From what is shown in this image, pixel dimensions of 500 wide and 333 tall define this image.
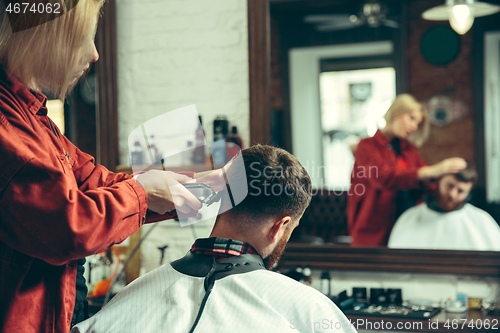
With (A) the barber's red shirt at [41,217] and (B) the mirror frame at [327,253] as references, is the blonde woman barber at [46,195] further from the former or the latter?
(B) the mirror frame at [327,253]

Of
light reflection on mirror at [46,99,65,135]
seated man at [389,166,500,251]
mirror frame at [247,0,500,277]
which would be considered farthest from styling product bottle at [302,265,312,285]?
light reflection on mirror at [46,99,65,135]

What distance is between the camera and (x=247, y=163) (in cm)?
124

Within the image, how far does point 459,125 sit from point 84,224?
5.54 ft

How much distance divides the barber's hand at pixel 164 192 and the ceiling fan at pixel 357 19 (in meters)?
1.35

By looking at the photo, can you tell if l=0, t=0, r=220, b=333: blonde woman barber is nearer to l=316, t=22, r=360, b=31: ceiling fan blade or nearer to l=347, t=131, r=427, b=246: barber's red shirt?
l=347, t=131, r=427, b=246: barber's red shirt

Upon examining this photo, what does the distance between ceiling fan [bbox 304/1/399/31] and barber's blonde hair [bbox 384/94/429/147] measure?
332mm

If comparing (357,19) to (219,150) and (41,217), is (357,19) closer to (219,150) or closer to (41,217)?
(219,150)

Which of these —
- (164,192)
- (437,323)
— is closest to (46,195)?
(164,192)

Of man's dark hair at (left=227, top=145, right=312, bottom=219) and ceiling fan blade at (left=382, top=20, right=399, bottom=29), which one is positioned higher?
ceiling fan blade at (left=382, top=20, right=399, bottom=29)

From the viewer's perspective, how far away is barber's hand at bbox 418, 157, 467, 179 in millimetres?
1957

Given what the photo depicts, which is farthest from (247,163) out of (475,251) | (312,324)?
(475,251)

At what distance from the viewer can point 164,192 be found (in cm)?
101

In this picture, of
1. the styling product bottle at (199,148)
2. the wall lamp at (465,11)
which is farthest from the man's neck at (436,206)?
the styling product bottle at (199,148)

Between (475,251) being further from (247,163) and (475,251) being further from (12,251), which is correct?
(12,251)
